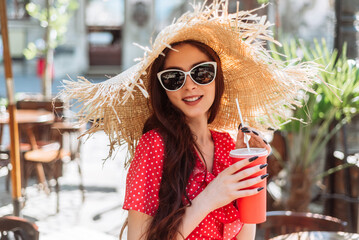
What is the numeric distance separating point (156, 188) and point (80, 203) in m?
3.70

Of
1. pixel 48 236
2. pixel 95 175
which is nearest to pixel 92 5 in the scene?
pixel 95 175

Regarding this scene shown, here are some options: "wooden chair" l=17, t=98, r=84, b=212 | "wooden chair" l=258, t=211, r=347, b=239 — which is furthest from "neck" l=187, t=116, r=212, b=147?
"wooden chair" l=17, t=98, r=84, b=212

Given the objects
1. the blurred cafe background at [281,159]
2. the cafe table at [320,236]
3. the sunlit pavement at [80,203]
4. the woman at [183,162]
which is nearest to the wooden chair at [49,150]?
the blurred cafe background at [281,159]

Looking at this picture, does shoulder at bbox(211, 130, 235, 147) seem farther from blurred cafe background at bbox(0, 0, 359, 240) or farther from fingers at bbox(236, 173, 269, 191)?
fingers at bbox(236, 173, 269, 191)

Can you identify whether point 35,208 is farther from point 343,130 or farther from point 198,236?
point 198,236

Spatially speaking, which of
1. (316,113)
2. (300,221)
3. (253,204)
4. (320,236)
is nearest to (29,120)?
(316,113)

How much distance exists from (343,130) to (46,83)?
4984 millimetres

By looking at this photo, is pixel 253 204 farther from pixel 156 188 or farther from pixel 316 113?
pixel 316 113

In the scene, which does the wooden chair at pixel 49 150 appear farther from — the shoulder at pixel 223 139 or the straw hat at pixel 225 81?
the shoulder at pixel 223 139

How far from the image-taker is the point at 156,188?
1516 millimetres

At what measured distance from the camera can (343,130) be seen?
168 inches

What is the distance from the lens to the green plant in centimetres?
351

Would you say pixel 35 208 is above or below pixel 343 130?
below

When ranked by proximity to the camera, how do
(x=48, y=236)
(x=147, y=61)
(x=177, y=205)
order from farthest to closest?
(x=48, y=236), (x=147, y=61), (x=177, y=205)
